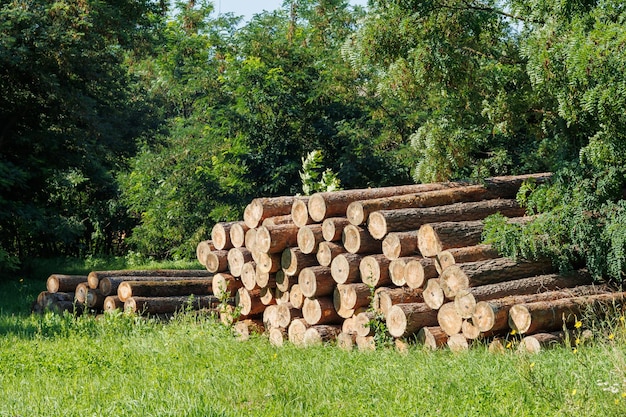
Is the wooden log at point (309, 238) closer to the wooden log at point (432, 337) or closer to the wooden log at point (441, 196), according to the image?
the wooden log at point (441, 196)

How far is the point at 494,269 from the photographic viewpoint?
9.70 m

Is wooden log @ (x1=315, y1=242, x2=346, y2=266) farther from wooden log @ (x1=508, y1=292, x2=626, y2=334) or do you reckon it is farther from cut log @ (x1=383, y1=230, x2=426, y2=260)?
wooden log @ (x1=508, y1=292, x2=626, y2=334)

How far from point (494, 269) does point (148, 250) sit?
1658 cm

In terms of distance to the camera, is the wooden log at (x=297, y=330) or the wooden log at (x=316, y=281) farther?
the wooden log at (x=297, y=330)

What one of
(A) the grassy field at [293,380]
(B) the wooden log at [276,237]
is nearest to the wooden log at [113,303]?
(A) the grassy field at [293,380]

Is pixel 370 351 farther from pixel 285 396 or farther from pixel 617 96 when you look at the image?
pixel 617 96

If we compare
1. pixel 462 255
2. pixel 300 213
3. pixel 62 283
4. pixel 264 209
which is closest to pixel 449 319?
pixel 462 255

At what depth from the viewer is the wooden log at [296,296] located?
10.9 m

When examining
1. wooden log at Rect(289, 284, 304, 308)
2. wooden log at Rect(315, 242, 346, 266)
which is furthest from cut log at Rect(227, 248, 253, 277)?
wooden log at Rect(315, 242, 346, 266)

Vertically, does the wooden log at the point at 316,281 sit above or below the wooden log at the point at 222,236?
below

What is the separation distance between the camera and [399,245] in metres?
10.0

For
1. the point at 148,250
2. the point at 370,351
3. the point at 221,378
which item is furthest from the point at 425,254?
the point at 148,250

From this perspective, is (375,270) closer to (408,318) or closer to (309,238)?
(408,318)

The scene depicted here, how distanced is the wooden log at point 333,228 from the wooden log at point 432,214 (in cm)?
40
